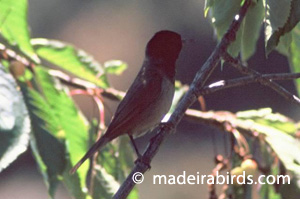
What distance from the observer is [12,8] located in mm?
2467

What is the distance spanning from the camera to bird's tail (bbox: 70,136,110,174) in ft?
8.00

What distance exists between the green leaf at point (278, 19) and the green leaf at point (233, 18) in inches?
10.1

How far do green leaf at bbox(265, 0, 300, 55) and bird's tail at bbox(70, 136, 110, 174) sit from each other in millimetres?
1011

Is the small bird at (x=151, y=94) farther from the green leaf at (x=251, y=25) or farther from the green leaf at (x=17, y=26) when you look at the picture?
the green leaf at (x=251, y=25)

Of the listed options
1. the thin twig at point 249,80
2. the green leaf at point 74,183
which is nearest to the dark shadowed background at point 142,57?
the green leaf at point 74,183

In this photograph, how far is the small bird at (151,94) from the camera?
2.91 metres

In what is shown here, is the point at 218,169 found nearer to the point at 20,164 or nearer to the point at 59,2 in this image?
the point at 20,164

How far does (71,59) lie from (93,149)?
1.59 ft

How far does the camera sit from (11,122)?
6.83 ft

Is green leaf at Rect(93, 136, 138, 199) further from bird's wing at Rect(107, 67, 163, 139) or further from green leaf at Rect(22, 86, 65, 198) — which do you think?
green leaf at Rect(22, 86, 65, 198)

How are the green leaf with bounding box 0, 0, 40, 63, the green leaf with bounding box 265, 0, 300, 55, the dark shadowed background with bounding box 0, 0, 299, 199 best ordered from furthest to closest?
the dark shadowed background with bounding box 0, 0, 299, 199 → the green leaf with bounding box 0, 0, 40, 63 → the green leaf with bounding box 265, 0, 300, 55

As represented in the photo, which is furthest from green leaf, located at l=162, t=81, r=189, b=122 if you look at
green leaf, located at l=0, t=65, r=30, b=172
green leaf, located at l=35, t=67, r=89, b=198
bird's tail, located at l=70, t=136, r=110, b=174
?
green leaf, located at l=0, t=65, r=30, b=172

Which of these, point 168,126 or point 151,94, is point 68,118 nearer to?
point 168,126

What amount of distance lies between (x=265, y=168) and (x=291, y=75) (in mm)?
706
